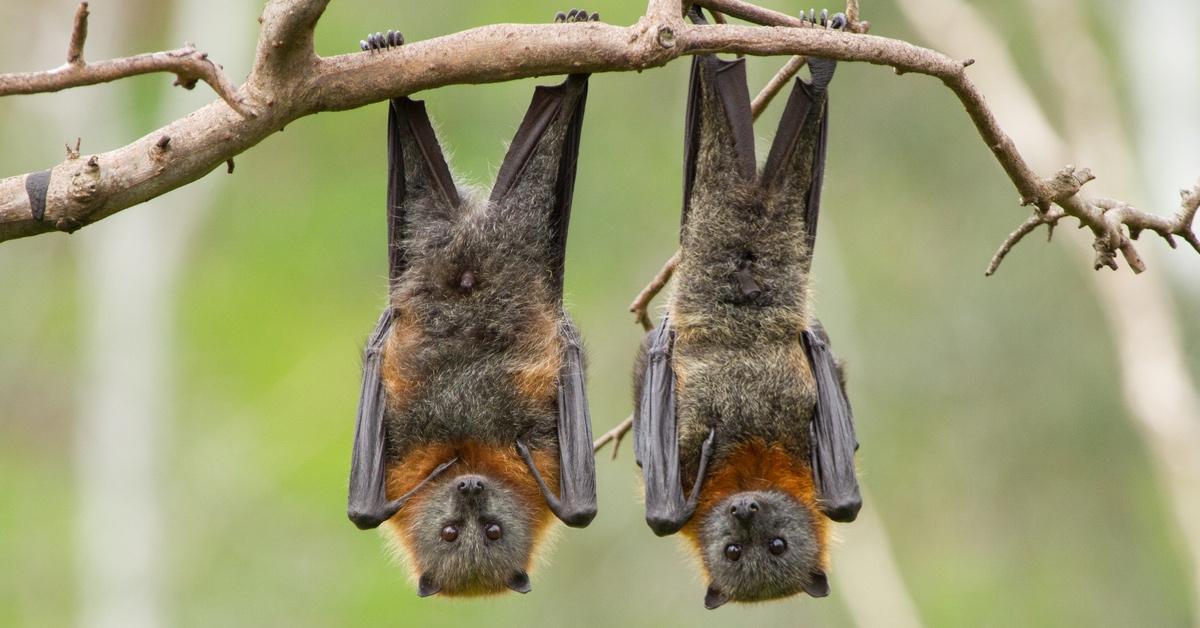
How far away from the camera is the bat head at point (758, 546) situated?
22.1 ft

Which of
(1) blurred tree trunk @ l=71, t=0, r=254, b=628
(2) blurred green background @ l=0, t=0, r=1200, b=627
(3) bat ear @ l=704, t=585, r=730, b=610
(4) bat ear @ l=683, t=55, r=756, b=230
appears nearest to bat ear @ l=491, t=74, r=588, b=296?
(4) bat ear @ l=683, t=55, r=756, b=230

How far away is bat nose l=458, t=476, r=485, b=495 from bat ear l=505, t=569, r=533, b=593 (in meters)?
0.53

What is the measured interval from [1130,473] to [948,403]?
2247 millimetres

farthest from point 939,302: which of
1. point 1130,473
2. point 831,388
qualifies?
point 831,388

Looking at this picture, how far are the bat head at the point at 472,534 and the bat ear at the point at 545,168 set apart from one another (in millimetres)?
1161

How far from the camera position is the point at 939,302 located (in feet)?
51.6

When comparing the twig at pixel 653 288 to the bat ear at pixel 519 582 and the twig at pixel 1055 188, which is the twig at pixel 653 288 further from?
the twig at pixel 1055 188

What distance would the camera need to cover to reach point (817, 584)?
7.00m

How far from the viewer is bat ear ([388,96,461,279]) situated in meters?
6.43

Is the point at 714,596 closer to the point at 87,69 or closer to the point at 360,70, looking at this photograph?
the point at 360,70

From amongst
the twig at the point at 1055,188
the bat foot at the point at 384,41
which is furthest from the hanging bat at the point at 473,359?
the twig at the point at 1055,188

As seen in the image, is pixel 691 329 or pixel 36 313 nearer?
pixel 691 329

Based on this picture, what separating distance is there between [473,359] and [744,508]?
1568 millimetres

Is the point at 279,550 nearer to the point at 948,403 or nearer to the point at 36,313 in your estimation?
the point at 36,313
